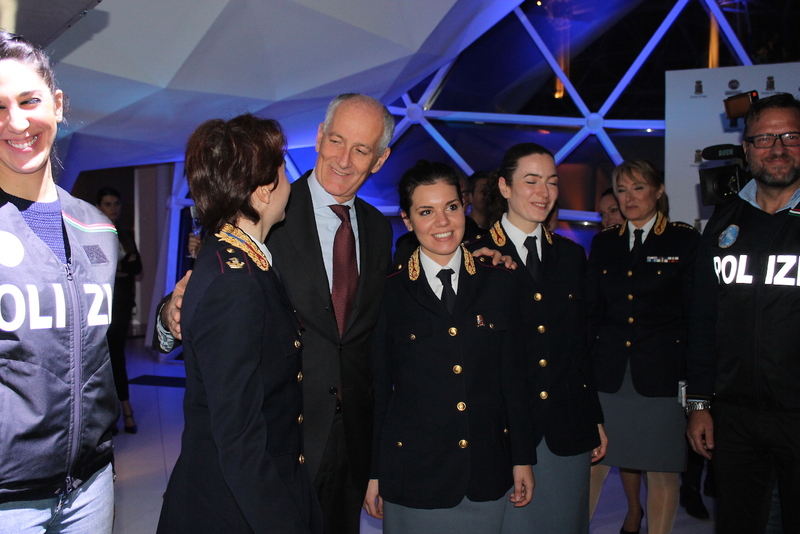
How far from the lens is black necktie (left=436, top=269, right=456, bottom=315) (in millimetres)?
2271

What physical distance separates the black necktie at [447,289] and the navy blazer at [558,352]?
0.39m

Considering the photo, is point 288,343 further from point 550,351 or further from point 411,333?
point 550,351

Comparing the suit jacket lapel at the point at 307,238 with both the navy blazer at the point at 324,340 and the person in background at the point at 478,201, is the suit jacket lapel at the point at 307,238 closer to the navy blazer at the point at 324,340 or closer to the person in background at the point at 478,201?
the navy blazer at the point at 324,340

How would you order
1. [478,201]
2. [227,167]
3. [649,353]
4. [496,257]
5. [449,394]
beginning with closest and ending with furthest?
[227,167], [449,394], [496,257], [649,353], [478,201]

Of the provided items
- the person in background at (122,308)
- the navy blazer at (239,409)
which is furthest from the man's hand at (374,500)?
the person in background at (122,308)

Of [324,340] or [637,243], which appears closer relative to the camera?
[324,340]

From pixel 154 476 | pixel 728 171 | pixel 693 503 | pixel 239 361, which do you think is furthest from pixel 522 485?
pixel 154 476

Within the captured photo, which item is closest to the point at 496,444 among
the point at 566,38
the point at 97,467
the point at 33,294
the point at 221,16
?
the point at 97,467

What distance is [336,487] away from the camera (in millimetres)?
2201

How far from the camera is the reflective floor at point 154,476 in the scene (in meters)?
3.80

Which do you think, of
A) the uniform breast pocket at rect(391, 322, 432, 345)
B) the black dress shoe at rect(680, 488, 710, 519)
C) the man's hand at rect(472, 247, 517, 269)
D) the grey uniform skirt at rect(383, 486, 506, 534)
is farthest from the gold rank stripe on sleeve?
the black dress shoe at rect(680, 488, 710, 519)

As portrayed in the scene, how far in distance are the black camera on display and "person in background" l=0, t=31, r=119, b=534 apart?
10.5ft

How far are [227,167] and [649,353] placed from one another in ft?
8.12

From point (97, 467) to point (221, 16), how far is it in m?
5.13
